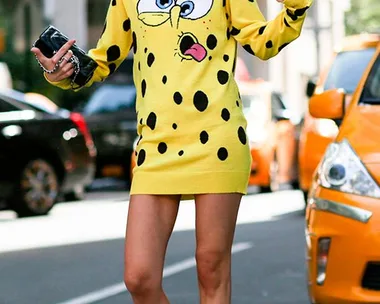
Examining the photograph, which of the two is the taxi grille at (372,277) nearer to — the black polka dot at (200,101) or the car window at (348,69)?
the black polka dot at (200,101)

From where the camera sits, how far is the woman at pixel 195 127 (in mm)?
4730

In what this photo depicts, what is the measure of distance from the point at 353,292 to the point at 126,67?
1731 centimetres

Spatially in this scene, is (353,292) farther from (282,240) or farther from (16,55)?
(16,55)

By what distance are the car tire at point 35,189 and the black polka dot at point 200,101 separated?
9.82 m

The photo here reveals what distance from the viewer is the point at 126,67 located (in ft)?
76.4

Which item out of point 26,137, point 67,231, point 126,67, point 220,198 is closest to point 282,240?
point 67,231

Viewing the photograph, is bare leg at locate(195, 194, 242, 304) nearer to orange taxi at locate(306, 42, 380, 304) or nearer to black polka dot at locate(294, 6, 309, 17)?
black polka dot at locate(294, 6, 309, 17)

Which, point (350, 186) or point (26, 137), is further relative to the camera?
point (26, 137)

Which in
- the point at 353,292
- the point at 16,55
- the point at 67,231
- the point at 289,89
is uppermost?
the point at 353,292

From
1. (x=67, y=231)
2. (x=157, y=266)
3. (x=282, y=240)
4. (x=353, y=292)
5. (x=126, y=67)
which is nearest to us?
(x=157, y=266)

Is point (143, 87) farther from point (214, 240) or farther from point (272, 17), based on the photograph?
point (272, 17)

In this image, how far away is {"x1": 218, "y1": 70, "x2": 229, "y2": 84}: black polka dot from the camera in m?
4.82

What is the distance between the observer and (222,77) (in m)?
4.82

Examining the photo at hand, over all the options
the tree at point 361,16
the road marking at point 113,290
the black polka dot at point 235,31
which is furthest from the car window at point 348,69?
the tree at point 361,16
